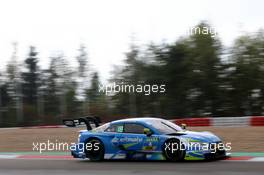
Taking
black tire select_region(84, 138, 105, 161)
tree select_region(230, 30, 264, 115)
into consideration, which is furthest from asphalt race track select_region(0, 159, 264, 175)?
tree select_region(230, 30, 264, 115)

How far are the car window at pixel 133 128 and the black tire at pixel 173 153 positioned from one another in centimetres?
91

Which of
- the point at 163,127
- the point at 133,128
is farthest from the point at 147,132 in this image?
the point at 133,128

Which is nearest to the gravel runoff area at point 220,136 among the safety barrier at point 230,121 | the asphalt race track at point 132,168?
the safety barrier at point 230,121

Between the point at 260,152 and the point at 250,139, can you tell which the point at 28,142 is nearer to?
the point at 250,139

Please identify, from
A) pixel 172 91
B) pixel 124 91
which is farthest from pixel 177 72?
pixel 124 91

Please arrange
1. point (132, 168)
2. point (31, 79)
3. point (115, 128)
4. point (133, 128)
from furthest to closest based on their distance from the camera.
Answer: point (31, 79) → point (115, 128) → point (133, 128) → point (132, 168)

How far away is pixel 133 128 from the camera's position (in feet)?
44.4

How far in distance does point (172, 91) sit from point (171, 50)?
207 inches

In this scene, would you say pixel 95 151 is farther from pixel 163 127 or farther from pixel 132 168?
pixel 132 168


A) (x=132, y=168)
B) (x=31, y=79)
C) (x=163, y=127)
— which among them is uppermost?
Result: (x=31, y=79)

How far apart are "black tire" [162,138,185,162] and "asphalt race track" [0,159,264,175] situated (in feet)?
0.81

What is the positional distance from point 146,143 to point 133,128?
2.20 feet

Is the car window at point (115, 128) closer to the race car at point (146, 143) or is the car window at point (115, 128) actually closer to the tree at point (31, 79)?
the race car at point (146, 143)

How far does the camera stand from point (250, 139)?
18219 mm
